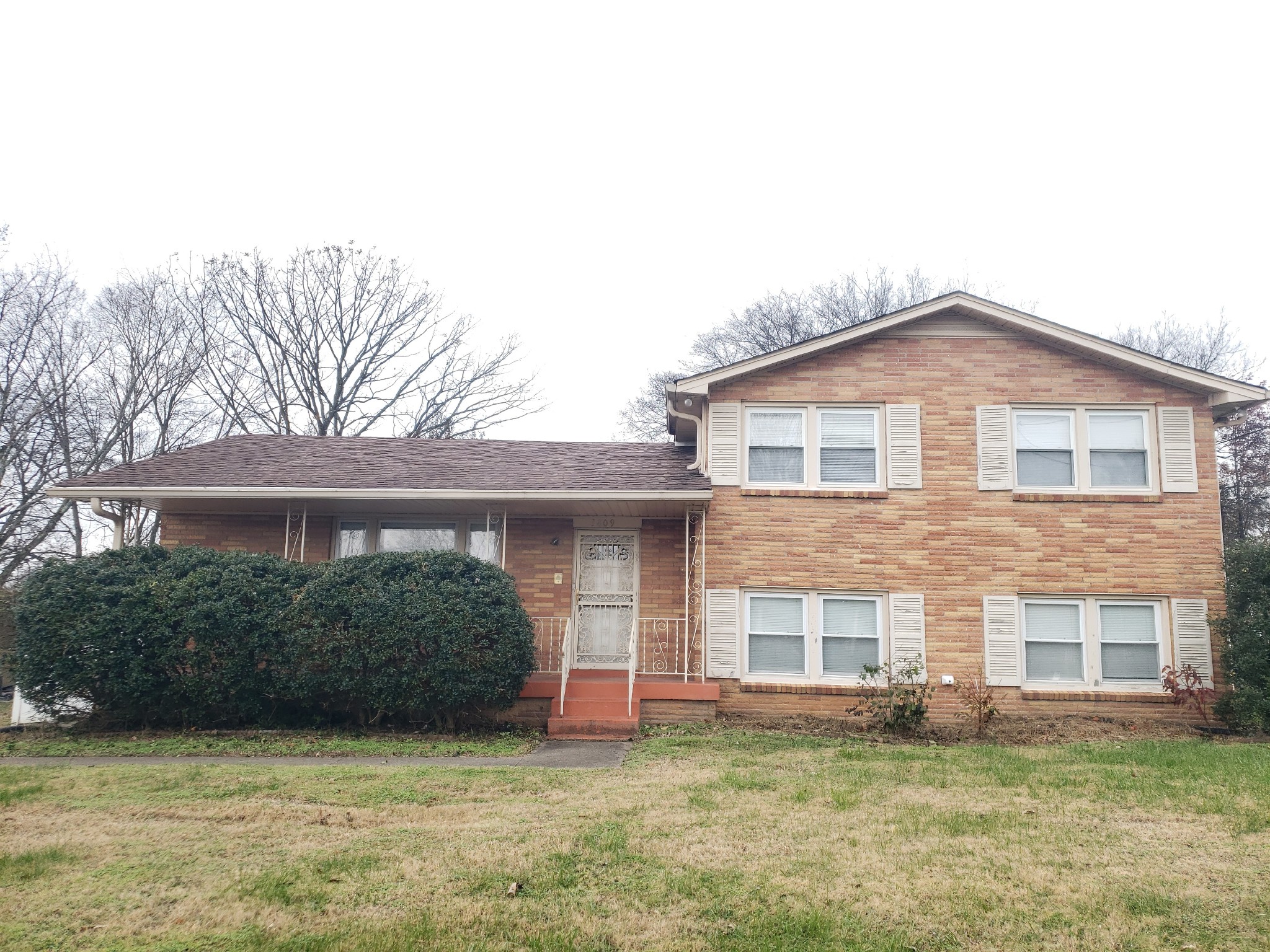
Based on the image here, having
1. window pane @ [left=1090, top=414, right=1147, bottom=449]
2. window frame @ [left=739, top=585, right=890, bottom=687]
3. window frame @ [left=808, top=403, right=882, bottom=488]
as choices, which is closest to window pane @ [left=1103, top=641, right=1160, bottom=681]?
window pane @ [left=1090, top=414, right=1147, bottom=449]

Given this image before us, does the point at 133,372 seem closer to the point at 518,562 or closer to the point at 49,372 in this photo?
the point at 49,372

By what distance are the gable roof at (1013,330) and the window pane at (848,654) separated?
160 inches

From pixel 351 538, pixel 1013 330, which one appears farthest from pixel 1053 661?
pixel 351 538

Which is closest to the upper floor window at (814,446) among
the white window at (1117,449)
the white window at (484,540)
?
the white window at (1117,449)

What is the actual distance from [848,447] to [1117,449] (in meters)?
3.83

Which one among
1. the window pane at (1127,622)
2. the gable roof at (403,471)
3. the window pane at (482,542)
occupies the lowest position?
the window pane at (1127,622)

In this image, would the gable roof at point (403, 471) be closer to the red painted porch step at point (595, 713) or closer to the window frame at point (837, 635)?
the window frame at point (837, 635)

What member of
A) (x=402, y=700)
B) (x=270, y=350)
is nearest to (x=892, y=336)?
(x=402, y=700)

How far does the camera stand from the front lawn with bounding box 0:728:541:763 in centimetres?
1009

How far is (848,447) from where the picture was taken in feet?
43.5

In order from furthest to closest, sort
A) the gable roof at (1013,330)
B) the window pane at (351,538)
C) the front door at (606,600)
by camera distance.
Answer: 1. the window pane at (351,538)
2. the front door at (606,600)
3. the gable roof at (1013,330)

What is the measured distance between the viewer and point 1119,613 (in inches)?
498

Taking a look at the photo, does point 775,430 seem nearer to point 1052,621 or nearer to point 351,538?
point 1052,621

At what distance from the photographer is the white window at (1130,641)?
12.5m
